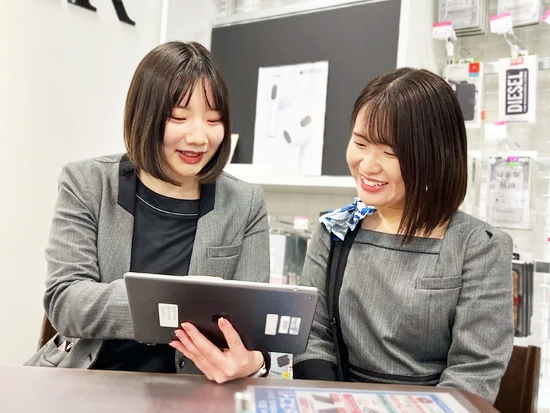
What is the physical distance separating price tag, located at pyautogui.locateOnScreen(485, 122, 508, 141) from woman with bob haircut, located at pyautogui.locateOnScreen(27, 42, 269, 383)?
1.10 m

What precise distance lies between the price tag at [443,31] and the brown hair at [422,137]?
3.28ft

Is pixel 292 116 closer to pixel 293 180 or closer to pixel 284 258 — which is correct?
pixel 293 180

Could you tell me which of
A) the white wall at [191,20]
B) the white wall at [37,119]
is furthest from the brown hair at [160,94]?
the white wall at [191,20]

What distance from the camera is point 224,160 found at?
4.04 ft

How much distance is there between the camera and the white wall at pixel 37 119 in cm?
181

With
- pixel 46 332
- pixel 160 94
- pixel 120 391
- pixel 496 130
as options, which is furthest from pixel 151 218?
pixel 496 130

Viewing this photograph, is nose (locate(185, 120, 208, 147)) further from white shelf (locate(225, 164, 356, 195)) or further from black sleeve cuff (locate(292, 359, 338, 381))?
white shelf (locate(225, 164, 356, 195))

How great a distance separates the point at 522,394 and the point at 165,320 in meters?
0.87

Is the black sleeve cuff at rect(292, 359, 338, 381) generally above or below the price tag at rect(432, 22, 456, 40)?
below

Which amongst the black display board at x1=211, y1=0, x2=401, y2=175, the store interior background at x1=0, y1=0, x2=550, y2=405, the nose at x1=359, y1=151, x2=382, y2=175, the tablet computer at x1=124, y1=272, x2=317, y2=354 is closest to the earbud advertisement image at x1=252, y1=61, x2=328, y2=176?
the black display board at x1=211, y1=0, x2=401, y2=175

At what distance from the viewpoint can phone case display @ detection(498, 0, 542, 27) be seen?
1876 mm

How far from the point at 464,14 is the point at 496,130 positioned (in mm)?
465

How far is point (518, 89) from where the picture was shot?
1888mm

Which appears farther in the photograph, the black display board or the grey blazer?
the black display board
